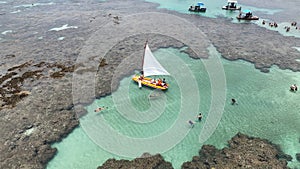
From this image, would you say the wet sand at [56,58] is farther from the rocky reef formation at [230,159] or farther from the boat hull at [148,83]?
the rocky reef formation at [230,159]

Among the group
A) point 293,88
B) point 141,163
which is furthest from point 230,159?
point 293,88

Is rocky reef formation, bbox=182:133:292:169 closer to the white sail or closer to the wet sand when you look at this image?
the white sail

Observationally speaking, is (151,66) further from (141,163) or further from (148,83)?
(141,163)

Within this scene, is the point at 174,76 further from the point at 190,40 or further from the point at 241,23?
the point at 241,23

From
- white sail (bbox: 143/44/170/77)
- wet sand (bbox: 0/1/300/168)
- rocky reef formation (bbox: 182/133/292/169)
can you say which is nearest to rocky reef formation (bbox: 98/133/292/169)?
rocky reef formation (bbox: 182/133/292/169)

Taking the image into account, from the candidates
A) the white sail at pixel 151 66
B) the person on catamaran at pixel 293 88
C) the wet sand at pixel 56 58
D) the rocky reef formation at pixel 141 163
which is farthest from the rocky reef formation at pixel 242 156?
the wet sand at pixel 56 58
